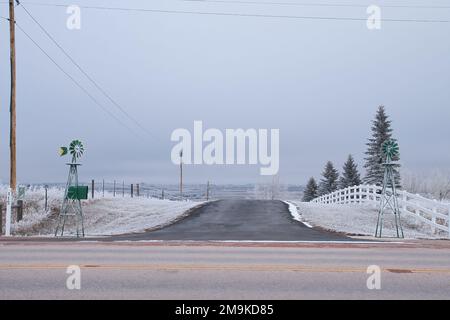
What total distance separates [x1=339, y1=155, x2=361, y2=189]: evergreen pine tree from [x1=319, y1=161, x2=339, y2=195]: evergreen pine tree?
6636 millimetres

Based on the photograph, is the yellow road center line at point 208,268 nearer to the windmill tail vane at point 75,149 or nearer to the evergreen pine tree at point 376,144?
the windmill tail vane at point 75,149

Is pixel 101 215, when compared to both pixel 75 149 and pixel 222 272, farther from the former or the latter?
pixel 222 272

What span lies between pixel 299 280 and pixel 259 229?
10650 millimetres

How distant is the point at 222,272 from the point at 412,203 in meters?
15.2

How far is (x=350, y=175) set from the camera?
68312mm

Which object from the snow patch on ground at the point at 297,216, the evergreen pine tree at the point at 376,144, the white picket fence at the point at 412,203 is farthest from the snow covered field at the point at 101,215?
the evergreen pine tree at the point at 376,144

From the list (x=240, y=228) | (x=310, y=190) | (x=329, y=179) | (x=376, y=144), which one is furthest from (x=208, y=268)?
(x=310, y=190)

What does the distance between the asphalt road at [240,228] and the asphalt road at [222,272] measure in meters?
3.10

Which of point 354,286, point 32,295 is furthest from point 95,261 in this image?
point 354,286

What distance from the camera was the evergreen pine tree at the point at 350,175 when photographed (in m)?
67.9

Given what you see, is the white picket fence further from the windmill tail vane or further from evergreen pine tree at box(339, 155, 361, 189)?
evergreen pine tree at box(339, 155, 361, 189)

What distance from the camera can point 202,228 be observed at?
65.8ft

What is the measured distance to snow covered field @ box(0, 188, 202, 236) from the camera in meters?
23.1
